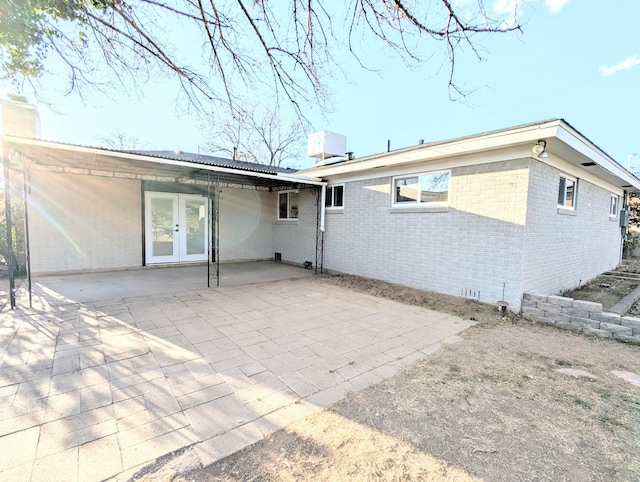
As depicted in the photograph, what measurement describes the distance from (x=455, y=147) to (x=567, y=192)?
114 inches

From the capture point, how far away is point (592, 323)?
13.1ft

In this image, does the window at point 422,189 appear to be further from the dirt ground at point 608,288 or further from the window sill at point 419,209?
the dirt ground at point 608,288

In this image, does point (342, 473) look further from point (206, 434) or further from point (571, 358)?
point (571, 358)

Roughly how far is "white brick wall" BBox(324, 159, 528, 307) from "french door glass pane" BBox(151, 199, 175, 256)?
5.22 m

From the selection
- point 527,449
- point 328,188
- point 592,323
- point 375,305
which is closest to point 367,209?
point 328,188

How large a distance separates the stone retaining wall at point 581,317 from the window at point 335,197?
466 centimetres

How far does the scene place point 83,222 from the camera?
7.26m

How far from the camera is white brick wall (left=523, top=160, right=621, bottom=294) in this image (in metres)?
4.80

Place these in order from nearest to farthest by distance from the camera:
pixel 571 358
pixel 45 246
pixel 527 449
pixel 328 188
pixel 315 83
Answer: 1. pixel 527 449
2. pixel 571 358
3. pixel 315 83
4. pixel 45 246
5. pixel 328 188

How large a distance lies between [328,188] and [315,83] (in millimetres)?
4736

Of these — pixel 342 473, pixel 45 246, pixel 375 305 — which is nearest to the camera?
pixel 342 473

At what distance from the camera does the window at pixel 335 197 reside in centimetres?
793

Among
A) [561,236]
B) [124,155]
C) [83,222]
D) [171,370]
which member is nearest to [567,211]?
[561,236]

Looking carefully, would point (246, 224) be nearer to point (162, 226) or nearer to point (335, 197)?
point (162, 226)
